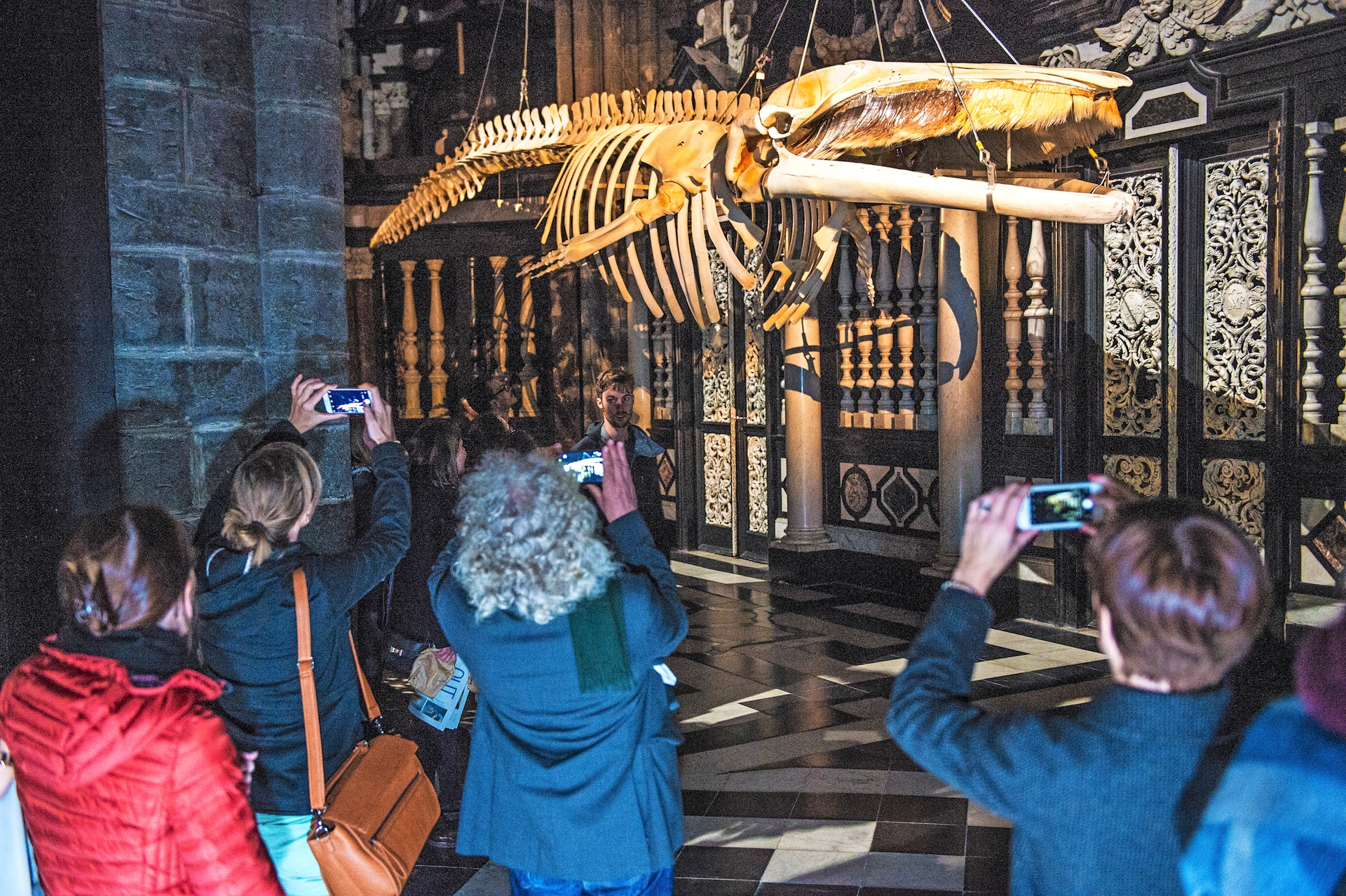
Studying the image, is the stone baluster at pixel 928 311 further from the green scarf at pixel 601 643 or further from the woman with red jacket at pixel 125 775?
the woman with red jacket at pixel 125 775

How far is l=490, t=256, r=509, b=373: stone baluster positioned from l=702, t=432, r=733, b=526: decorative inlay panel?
6.22ft

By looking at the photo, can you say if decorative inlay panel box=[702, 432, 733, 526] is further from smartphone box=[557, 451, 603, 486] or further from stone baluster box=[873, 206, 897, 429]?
smartphone box=[557, 451, 603, 486]

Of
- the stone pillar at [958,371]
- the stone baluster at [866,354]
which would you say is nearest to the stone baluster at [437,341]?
the stone baluster at [866,354]

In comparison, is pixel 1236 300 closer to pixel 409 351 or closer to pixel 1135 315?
pixel 1135 315

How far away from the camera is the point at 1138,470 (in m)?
6.35

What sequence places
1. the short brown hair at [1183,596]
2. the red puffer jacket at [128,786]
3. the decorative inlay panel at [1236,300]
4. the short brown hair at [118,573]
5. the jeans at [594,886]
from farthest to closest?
the decorative inlay panel at [1236,300]
the jeans at [594,886]
the short brown hair at [118,573]
the red puffer jacket at [128,786]
the short brown hair at [1183,596]

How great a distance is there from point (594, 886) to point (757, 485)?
7.26 metres

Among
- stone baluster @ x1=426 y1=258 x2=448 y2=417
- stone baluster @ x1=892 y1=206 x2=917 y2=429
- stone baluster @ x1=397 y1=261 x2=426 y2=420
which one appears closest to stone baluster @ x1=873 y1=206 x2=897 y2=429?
stone baluster @ x1=892 y1=206 x2=917 y2=429

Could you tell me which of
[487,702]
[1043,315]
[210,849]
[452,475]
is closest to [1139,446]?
[1043,315]

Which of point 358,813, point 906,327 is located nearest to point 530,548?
point 358,813

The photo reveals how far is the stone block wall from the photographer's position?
10.9ft

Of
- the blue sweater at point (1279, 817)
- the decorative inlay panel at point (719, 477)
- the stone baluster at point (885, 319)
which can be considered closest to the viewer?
the blue sweater at point (1279, 817)

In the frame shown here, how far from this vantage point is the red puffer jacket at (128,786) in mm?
1617

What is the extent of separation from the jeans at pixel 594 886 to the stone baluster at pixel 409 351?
8.08m
